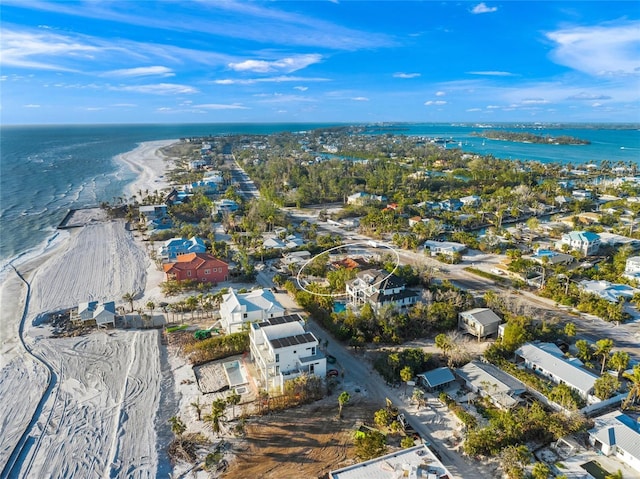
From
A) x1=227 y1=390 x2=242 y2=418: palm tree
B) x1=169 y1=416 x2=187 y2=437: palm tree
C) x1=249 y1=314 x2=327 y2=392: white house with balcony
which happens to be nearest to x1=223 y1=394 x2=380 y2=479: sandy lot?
x1=227 y1=390 x2=242 y2=418: palm tree

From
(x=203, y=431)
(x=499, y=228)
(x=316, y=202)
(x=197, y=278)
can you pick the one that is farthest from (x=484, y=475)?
(x=316, y=202)

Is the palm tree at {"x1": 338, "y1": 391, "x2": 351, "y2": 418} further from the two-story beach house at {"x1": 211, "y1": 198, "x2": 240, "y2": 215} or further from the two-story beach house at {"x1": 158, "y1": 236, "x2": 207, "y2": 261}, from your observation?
the two-story beach house at {"x1": 211, "y1": 198, "x2": 240, "y2": 215}

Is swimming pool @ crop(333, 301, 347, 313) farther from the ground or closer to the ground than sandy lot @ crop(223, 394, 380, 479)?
farther from the ground

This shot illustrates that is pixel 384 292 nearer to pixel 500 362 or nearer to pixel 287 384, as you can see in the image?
pixel 500 362

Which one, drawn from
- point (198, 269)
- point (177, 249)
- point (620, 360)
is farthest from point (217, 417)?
point (177, 249)

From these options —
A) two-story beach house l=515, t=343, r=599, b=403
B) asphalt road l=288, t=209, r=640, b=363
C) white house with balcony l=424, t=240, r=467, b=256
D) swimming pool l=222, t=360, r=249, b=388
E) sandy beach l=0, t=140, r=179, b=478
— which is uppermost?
white house with balcony l=424, t=240, r=467, b=256

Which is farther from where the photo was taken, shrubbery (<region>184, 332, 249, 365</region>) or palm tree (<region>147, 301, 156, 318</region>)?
palm tree (<region>147, 301, 156, 318</region>)

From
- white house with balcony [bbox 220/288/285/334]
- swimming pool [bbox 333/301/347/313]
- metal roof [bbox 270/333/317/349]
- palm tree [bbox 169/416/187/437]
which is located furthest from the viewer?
swimming pool [bbox 333/301/347/313]
